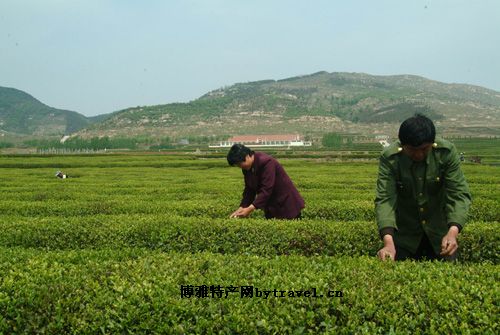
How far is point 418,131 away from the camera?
15.2 feet

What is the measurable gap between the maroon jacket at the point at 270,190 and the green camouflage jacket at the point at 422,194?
2.96 metres

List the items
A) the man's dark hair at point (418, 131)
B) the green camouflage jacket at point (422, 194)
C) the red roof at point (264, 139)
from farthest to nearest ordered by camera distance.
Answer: the red roof at point (264, 139)
the green camouflage jacket at point (422, 194)
the man's dark hair at point (418, 131)

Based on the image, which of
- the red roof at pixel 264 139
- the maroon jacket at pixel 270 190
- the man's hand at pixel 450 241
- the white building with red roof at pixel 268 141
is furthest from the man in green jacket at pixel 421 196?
the red roof at pixel 264 139

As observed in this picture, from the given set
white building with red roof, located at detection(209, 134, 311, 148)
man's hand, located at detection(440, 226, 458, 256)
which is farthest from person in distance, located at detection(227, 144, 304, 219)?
white building with red roof, located at detection(209, 134, 311, 148)

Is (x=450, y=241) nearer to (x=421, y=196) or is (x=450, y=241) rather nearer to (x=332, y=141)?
(x=421, y=196)

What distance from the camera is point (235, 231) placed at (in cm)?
844

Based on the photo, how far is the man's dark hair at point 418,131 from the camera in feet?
15.2

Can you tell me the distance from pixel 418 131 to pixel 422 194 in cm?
110

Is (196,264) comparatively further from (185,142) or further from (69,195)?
(185,142)

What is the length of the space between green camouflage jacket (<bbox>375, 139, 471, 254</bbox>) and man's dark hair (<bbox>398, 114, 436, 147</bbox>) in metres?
0.53

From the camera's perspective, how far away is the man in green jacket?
197 inches

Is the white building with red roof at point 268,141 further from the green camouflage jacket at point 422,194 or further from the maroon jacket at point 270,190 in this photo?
the green camouflage jacket at point 422,194

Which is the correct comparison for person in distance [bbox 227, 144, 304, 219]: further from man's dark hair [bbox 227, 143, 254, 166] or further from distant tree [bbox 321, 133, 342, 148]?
distant tree [bbox 321, 133, 342, 148]

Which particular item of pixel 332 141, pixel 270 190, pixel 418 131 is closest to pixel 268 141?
pixel 332 141
